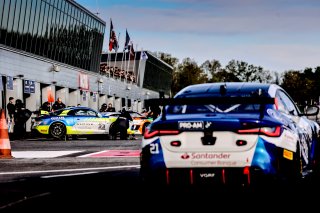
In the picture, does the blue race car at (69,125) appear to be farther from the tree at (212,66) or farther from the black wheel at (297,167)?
the tree at (212,66)

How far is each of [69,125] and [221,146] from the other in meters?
18.3

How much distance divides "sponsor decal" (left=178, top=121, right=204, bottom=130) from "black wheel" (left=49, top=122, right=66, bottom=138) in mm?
18003

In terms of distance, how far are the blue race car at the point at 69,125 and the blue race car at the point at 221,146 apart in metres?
17.4

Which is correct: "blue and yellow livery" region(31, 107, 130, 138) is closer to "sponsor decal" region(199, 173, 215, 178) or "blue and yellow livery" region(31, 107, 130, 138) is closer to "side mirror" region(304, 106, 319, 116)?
"side mirror" region(304, 106, 319, 116)

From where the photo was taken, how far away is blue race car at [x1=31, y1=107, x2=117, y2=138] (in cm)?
2452

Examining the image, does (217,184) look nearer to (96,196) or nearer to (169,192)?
(169,192)

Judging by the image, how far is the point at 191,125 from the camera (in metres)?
6.89

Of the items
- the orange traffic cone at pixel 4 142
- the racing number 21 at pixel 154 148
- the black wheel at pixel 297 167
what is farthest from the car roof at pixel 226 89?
the orange traffic cone at pixel 4 142

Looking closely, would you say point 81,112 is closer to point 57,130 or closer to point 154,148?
point 57,130

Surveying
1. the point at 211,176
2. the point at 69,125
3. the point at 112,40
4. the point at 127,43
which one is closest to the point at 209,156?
the point at 211,176

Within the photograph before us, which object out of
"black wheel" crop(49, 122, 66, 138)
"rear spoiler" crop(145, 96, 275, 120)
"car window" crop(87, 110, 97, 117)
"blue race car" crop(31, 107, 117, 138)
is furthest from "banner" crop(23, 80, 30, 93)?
"rear spoiler" crop(145, 96, 275, 120)

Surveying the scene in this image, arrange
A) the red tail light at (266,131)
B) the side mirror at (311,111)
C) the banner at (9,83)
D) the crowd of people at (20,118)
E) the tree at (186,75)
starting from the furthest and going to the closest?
the tree at (186,75), the banner at (9,83), the crowd of people at (20,118), the side mirror at (311,111), the red tail light at (266,131)

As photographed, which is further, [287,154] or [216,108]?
[216,108]

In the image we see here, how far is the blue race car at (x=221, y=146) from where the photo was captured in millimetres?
6711
